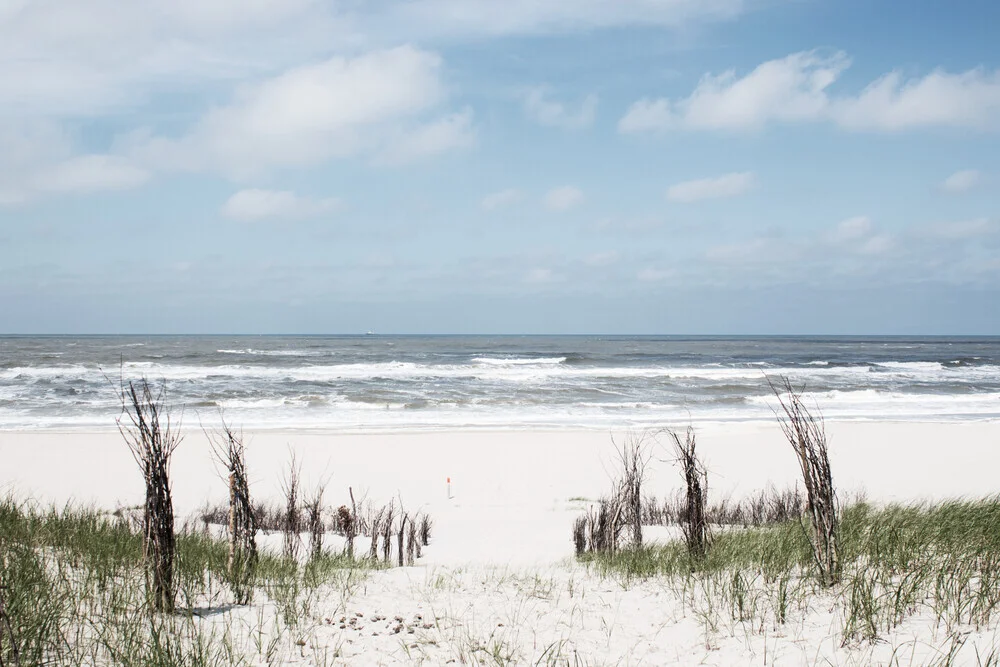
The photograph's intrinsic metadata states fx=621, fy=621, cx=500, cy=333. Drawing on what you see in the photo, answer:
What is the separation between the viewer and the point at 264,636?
12.5 feet

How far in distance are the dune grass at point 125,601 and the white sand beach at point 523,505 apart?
0.15 metres

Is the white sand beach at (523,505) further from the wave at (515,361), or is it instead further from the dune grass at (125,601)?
the wave at (515,361)

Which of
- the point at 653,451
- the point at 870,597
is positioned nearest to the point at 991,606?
the point at 870,597

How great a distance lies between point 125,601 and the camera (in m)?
3.92

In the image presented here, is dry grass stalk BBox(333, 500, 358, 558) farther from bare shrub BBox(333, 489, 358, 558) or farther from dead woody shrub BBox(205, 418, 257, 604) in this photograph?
dead woody shrub BBox(205, 418, 257, 604)

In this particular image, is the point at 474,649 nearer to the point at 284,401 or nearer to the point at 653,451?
the point at 653,451

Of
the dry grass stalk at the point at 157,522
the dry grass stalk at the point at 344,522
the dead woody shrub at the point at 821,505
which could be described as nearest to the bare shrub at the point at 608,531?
the dead woody shrub at the point at 821,505

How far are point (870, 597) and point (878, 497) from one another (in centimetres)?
909

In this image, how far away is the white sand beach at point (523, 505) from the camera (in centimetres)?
375

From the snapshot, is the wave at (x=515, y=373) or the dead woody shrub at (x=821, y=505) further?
the wave at (x=515, y=373)

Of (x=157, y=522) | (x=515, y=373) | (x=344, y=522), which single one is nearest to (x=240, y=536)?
(x=157, y=522)

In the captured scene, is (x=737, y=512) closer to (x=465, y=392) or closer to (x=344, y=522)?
(x=344, y=522)

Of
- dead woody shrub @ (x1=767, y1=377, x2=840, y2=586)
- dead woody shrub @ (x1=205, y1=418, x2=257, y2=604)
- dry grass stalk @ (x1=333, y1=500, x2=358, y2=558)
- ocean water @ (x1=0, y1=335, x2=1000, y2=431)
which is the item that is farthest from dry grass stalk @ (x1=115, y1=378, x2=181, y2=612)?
ocean water @ (x1=0, y1=335, x2=1000, y2=431)

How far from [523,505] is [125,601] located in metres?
8.55
